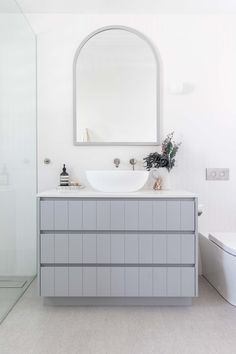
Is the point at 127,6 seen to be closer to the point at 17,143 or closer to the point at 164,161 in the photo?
the point at 164,161

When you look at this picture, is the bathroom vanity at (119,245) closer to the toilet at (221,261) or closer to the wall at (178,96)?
the toilet at (221,261)

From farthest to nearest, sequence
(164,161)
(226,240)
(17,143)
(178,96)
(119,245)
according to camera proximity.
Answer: (178,96)
(164,161)
(226,240)
(17,143)
(119,245)

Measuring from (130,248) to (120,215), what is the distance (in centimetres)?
23

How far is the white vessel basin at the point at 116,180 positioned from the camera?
2111mm

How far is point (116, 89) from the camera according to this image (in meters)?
2.54

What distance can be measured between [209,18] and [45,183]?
202 cm

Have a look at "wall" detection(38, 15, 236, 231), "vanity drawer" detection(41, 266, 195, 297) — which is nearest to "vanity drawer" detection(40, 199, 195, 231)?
"vanity drawer" detection(41, 266, 195, 297)

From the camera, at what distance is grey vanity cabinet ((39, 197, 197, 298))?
78.0 inches

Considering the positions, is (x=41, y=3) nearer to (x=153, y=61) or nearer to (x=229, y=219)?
(x=153, y=61)

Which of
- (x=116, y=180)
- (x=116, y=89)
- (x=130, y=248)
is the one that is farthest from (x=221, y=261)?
(x=116, y=89)

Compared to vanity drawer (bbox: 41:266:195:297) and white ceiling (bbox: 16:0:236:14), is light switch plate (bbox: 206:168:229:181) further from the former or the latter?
white ceiling (bbox: 16:0:236:14)

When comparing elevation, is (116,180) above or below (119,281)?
above

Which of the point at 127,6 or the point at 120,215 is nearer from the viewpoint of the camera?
the point at 120,215

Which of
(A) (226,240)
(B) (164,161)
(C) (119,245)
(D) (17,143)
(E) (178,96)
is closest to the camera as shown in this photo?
(C) (119,245)
